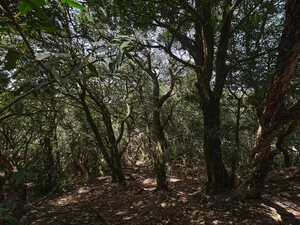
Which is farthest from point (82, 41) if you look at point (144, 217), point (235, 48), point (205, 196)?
point (205, 196)

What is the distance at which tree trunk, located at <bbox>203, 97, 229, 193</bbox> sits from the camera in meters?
5.06

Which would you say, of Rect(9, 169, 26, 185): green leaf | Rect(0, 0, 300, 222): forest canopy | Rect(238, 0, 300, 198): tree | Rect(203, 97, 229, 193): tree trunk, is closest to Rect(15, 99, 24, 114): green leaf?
Rect(0, 0, 300, 222): forest canopy

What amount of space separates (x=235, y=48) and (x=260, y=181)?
3.64 metres

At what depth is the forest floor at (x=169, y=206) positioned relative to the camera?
12.9 ft

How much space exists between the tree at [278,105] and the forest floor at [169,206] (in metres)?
0.49

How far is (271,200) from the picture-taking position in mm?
4430

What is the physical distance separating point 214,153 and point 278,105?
7.64 ft

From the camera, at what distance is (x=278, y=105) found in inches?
125

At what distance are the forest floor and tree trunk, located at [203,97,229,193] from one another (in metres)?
0.30

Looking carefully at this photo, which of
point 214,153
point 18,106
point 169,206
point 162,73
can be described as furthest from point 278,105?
point 162,73

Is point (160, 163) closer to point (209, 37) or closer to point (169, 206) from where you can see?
point (169, 206)

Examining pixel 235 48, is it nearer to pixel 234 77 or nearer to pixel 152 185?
pixel 234 77

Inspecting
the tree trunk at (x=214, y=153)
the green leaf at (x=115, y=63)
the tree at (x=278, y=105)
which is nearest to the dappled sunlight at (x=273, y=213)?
the tree at (x=278, y=105)

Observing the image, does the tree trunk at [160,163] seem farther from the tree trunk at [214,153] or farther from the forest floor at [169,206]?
the tree trunk at [214,153]
